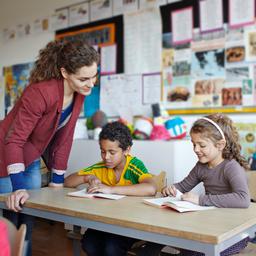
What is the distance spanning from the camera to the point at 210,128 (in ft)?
5.05

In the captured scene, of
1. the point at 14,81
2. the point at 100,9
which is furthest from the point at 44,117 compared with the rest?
the point at 14,81

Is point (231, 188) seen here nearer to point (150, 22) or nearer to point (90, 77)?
point (90, 77)

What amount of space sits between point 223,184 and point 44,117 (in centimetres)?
75

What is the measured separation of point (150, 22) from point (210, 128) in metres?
1.50

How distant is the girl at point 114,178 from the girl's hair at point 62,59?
0.38 meters

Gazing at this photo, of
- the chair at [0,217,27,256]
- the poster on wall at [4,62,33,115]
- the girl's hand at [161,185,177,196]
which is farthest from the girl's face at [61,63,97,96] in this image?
the poster on wall at [4,62,33,115]

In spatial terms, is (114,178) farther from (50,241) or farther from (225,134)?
(50,241)

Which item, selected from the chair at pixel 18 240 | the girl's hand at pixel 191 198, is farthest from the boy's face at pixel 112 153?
the chair at pixel 18 240

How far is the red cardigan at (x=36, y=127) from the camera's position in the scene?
1.50 m

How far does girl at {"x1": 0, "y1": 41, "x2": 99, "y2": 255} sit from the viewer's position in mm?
1498

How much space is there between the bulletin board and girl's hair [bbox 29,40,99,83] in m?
1.16

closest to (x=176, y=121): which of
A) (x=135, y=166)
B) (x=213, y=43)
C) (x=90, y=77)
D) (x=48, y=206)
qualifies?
(x=213, y=43)

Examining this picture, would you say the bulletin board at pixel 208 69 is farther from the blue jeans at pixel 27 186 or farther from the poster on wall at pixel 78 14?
the blue jeans at pixel 27 186

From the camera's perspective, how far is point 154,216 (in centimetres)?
114
